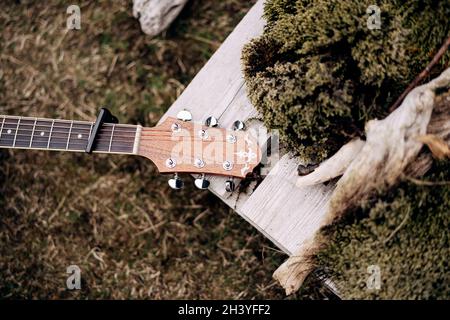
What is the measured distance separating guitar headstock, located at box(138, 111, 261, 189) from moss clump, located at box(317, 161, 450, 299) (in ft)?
1.64

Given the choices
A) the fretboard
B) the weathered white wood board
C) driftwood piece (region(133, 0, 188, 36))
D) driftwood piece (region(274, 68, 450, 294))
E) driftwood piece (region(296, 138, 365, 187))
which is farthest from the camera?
driftwood piece (region(133, 0, 188, 36))

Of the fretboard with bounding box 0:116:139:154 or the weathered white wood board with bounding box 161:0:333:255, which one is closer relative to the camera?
the weathered white wood board with bounding box 161:0:333:255

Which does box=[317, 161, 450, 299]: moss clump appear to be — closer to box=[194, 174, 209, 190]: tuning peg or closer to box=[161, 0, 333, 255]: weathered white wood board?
box=[161, 0, 333, 255]: weathered white wood board

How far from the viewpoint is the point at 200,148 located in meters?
1.76

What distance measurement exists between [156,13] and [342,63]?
1296mm

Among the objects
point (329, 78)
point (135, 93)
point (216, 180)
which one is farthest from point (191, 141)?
point (135, 93)

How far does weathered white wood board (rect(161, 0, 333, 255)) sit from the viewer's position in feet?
5.66

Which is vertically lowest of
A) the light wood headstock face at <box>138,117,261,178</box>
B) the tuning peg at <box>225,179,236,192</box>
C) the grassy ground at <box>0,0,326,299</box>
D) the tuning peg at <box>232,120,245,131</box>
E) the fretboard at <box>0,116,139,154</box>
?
the grassy ground at <box>0,0,326,299</box>

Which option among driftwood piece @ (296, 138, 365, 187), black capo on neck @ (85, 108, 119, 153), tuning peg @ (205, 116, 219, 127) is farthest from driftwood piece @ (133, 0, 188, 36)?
driftwood piece @ (296, 138, 365, 187)

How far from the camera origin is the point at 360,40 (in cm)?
150

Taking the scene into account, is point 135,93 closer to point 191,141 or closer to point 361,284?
point 191,141

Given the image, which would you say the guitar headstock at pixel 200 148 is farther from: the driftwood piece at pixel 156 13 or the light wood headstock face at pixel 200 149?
the driftwood piece at pixel 156 13

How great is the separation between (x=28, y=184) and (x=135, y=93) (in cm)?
84

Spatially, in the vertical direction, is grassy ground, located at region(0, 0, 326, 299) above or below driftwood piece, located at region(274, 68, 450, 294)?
below
